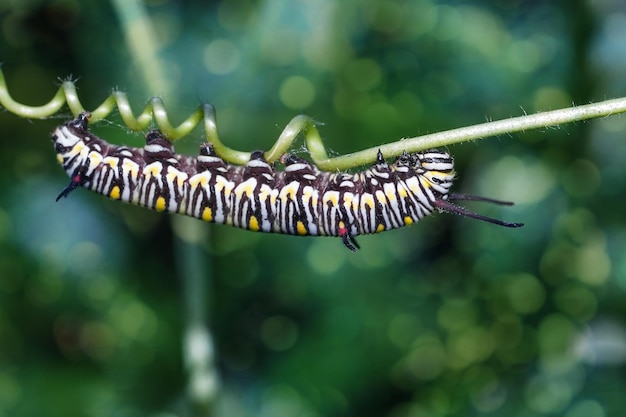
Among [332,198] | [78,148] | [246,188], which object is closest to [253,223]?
[246,188]

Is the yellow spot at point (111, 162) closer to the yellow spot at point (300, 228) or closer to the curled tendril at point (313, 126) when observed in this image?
the curled tendril at point (313, 126)

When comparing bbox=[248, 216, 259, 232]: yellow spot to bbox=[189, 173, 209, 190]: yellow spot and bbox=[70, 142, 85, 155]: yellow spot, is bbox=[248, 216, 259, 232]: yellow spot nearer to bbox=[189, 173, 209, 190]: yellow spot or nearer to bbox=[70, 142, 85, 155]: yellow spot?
bbox=[189, 173, 209, 190]: yellow spot

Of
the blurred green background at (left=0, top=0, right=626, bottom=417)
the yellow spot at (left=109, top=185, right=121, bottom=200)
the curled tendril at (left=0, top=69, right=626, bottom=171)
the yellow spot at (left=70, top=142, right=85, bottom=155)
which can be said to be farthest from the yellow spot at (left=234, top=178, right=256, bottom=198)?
the blurred green background at (left=0, top=0, right=626, bottom=417)

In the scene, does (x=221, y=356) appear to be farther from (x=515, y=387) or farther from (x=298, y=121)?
(x=298, y=121)

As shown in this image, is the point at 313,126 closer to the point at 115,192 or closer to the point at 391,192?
the point at 391,192

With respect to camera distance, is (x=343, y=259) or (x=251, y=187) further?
(x=343, y=259)

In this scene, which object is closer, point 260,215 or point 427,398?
point 260,215

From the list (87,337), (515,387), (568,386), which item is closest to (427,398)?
(515,387)
